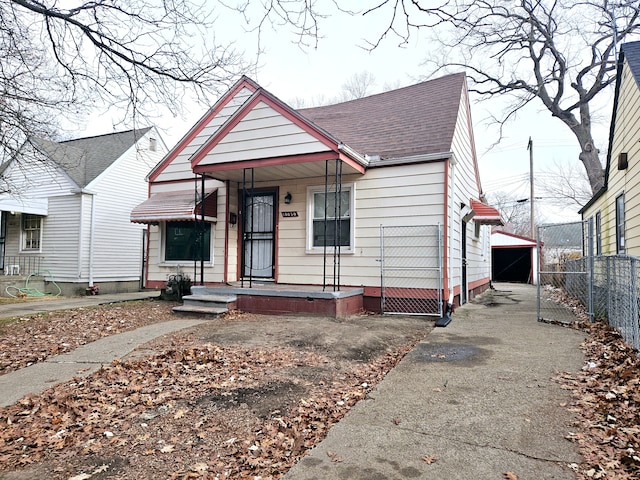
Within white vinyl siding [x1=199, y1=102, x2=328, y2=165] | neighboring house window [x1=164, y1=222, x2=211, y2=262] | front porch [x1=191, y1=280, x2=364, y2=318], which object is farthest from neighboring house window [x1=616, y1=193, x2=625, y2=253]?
neighboring house window [x1=164, y1=222, x2=211, y2=262]

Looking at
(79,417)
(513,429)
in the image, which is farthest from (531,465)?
(79,417)

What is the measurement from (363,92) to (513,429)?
2716 centimetres

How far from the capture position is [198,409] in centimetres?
333

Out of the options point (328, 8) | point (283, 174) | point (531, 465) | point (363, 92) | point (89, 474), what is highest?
point (363, 92)

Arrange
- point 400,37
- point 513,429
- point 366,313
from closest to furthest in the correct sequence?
point 513,429 < point 400,37 < point 366,313

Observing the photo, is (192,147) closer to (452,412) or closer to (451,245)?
(451,245)

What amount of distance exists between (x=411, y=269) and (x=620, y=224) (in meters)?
4.38

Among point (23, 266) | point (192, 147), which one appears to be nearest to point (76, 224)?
point (23, 266)

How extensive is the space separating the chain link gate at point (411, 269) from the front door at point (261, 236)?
2.76m

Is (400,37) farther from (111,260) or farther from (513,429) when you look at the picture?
(111,260)

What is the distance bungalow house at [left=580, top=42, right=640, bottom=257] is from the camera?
21.5 ft

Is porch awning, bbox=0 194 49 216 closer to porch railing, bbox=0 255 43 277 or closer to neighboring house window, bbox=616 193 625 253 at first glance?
porch railing, bbox=0 255 43 277

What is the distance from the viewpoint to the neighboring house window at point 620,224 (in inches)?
306

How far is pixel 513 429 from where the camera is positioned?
283 cm
